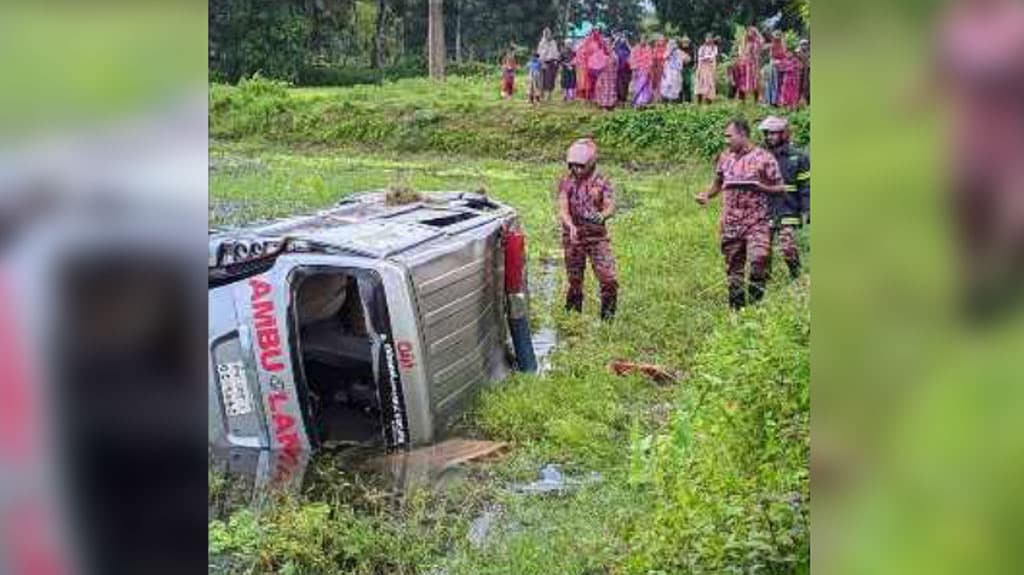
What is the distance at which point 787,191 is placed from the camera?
2.99 meters

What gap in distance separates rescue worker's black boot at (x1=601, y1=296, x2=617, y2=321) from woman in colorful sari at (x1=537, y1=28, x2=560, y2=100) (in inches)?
17.7

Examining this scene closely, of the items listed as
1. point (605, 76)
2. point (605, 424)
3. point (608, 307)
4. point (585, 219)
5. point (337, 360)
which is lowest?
point (605, 424)

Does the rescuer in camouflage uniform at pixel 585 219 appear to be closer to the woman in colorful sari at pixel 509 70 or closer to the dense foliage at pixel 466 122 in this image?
the dense foliage at pixel 466 122

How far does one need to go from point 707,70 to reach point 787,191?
0.31 m

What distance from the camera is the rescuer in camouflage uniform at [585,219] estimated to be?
308 cm

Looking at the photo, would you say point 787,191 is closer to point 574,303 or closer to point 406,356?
point 574,303

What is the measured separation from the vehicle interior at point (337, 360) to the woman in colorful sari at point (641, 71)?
0.73 m

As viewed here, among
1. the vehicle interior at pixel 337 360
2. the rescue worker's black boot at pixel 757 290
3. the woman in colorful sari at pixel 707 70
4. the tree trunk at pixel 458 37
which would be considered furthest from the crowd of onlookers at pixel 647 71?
the vehicle interior at pixel 337 360

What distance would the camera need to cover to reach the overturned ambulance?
2.96 m

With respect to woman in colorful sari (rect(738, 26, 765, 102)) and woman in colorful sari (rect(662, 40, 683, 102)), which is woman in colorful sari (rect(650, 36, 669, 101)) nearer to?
woman in colorful sari (rect(662, 40, 683, 102))

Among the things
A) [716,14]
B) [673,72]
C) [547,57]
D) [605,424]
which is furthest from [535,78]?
[605,424]
